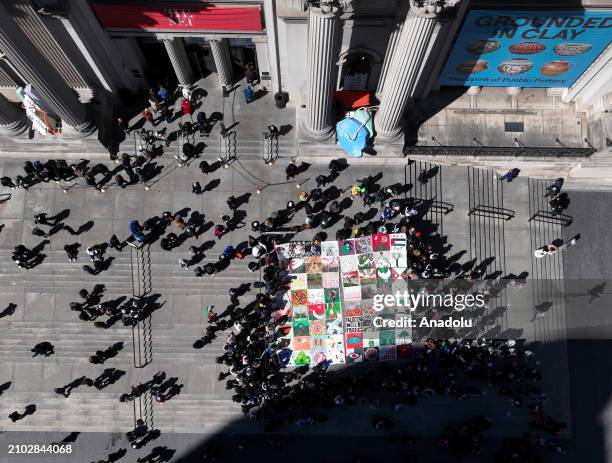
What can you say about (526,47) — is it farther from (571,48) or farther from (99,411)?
(99,411)

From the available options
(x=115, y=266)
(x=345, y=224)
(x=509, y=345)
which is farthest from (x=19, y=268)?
(x=509, y=345)

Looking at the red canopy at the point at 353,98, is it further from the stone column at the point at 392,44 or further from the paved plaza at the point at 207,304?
the paved plaza at the point at 207,304

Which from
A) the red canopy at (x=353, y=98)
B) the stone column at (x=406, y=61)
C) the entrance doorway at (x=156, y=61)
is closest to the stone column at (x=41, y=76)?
the entrance doorway at (x=156, y=61)

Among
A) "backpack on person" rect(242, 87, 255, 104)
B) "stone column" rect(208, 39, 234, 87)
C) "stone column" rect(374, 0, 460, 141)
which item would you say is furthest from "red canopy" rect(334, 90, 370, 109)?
"stone column" rect(208, 39, 234, 87)

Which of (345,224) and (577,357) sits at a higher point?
(345,224)

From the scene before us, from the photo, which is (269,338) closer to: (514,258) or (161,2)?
(514,258)
